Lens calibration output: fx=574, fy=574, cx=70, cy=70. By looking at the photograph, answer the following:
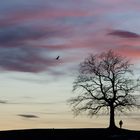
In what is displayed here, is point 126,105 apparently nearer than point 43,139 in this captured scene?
No

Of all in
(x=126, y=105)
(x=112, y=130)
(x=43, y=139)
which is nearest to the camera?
(x=43, y=139)

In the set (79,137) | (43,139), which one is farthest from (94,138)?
(43,139)

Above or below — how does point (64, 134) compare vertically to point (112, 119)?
below

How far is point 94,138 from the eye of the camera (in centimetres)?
8762

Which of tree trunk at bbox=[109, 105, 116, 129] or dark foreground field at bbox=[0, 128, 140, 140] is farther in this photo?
tree trunk at bbox=[109, 105, 116, 129]

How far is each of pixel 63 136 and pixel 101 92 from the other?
18787mm

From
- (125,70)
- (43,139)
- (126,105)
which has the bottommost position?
(43,139)

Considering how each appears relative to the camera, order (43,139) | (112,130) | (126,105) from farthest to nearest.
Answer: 1. (126,105)
2. (112,130)
3. (43,139)

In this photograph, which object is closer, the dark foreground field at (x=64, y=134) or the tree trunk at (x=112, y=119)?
the dark foreground field at (x=64, y=134)

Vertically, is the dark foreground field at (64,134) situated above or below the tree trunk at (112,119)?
below

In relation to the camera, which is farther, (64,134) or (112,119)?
(112,119)

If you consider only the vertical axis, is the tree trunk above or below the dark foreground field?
above

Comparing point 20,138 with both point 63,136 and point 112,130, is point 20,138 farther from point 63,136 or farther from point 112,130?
point 112,130

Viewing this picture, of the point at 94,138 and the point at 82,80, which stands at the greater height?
the point at 82,80
